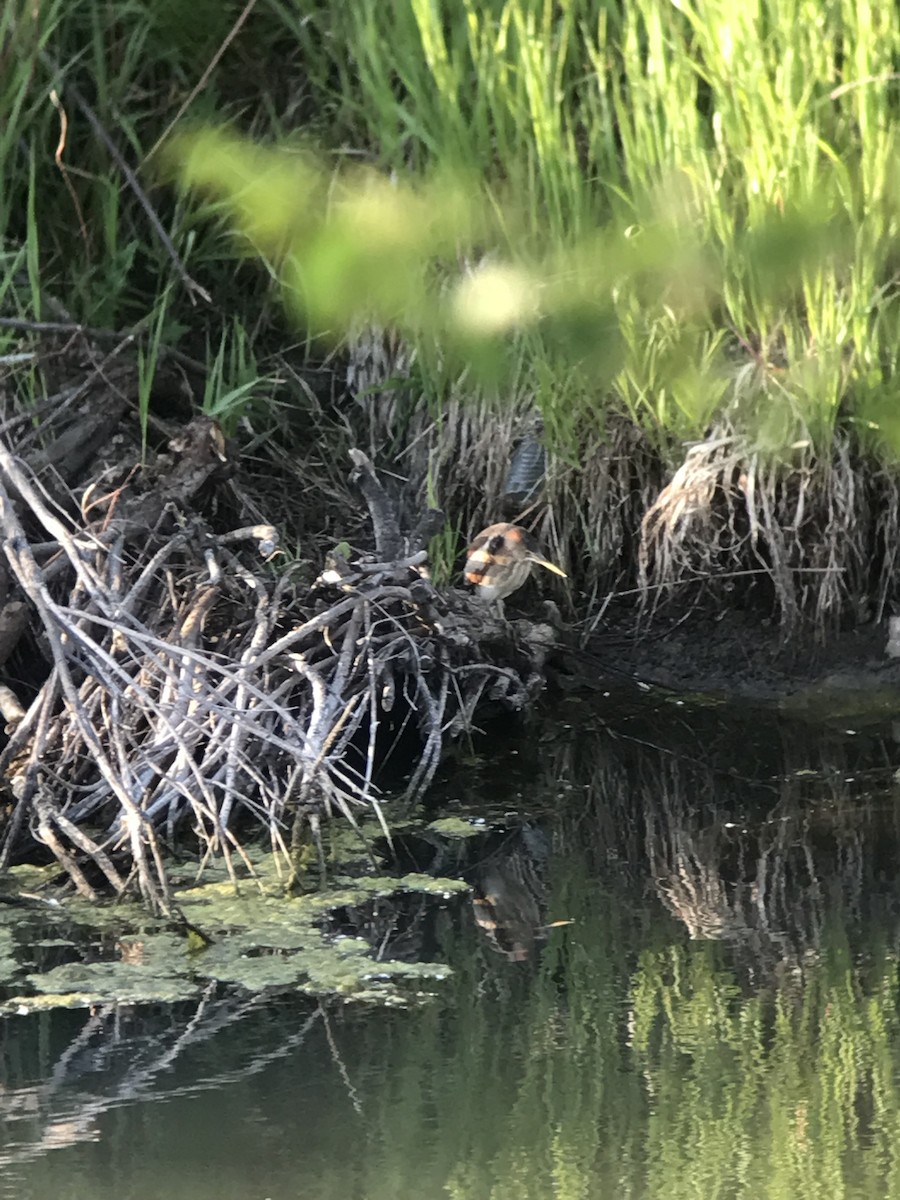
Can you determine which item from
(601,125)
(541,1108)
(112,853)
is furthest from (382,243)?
(541,1108)

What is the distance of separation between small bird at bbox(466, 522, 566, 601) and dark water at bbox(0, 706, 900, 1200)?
0.58 meters

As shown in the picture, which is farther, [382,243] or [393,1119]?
[382,243]

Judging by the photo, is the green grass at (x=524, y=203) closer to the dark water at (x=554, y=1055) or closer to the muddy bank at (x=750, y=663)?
the muddy bank at (x=750, y=663)

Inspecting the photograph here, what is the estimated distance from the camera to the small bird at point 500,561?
2.78m

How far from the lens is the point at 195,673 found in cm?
212

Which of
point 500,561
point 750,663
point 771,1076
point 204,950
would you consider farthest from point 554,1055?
point 750,663

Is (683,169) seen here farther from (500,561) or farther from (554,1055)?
(554,1055)

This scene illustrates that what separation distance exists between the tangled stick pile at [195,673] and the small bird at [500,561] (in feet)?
0.25

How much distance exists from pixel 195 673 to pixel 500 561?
2.75 feet

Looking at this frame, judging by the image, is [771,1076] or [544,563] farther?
[544,563]

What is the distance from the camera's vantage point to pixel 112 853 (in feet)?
6.95

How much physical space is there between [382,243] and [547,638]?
31.9 inches

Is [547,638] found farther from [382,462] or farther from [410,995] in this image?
[410,995]

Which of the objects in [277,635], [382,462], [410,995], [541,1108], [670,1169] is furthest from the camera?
[382,462]
